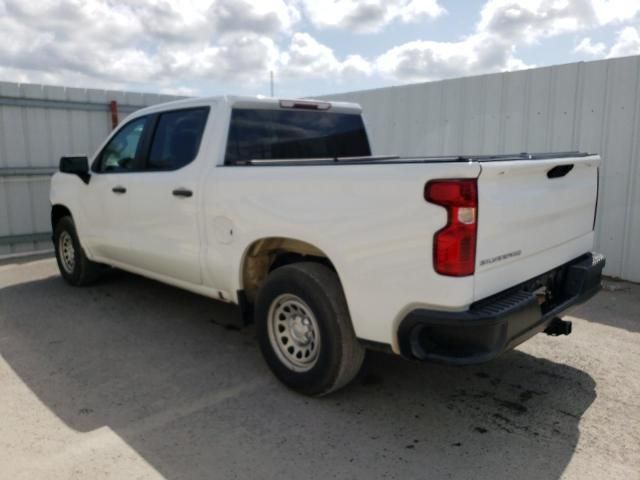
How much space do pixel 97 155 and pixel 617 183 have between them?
228 inches

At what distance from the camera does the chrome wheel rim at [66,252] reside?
20.3 feet

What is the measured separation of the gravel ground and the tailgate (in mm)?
901

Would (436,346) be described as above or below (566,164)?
below

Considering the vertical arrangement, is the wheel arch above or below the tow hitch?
above

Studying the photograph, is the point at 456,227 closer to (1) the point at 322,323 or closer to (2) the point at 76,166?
(1) the point at 322,323

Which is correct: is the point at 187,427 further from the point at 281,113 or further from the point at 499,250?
the point at 281,113

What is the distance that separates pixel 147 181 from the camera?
4582 mm

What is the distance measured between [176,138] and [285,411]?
7.93ft

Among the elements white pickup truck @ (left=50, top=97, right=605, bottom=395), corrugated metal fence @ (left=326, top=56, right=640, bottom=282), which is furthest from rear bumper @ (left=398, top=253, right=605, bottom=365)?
corrugated metal fence @ (left=326, top=56, right=640, bottom=282)

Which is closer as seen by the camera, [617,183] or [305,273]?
[305,273]

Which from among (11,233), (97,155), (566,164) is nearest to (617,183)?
(566,164)

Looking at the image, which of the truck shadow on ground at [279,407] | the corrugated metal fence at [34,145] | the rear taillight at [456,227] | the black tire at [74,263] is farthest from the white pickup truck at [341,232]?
the corrugated metal fence at [34,145]

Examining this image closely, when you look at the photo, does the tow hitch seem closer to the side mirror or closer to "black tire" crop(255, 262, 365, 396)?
"black tire" crop(255, 262, 365, 396)

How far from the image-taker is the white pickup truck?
105 inches
